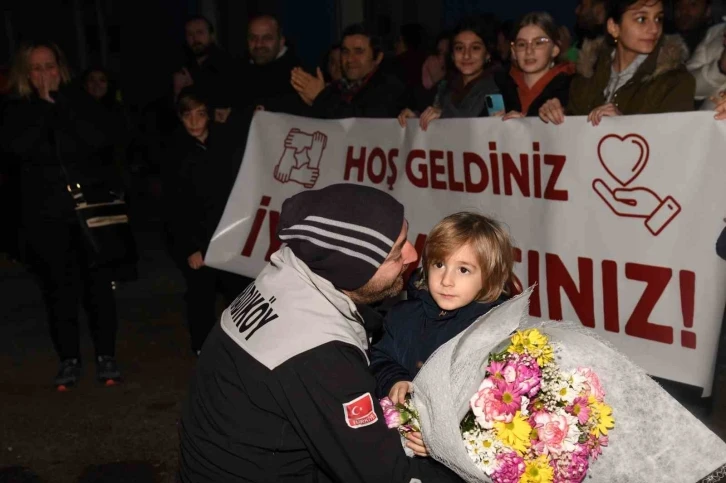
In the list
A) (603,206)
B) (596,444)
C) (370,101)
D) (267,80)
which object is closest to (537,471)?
(596,444)

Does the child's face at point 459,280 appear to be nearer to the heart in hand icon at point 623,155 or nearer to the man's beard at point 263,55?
the heart in hand icon at point 623,155

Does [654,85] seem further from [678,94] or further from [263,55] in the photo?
[263,55]

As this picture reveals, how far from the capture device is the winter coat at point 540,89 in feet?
15.3

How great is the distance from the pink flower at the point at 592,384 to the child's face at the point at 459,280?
2.38 ft

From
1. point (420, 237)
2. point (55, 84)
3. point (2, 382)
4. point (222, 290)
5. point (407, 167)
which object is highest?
point (55, 84)

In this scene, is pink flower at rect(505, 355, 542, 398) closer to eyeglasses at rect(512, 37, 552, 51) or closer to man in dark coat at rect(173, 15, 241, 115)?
eyeglasses at rect(512, 37, 552, 51)

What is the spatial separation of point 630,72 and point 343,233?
2513 millimetres

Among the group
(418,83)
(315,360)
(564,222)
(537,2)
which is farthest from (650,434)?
(537,2)

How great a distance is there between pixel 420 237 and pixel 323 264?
280 centimetres

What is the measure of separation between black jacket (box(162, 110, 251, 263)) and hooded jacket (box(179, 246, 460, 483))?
135 inches

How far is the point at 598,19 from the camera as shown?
6.13m

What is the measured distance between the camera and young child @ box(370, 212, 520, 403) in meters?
2.78

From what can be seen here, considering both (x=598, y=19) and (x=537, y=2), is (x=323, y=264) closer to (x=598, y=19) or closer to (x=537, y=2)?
(x=598, y=19)

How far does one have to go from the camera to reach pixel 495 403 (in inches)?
78.0
